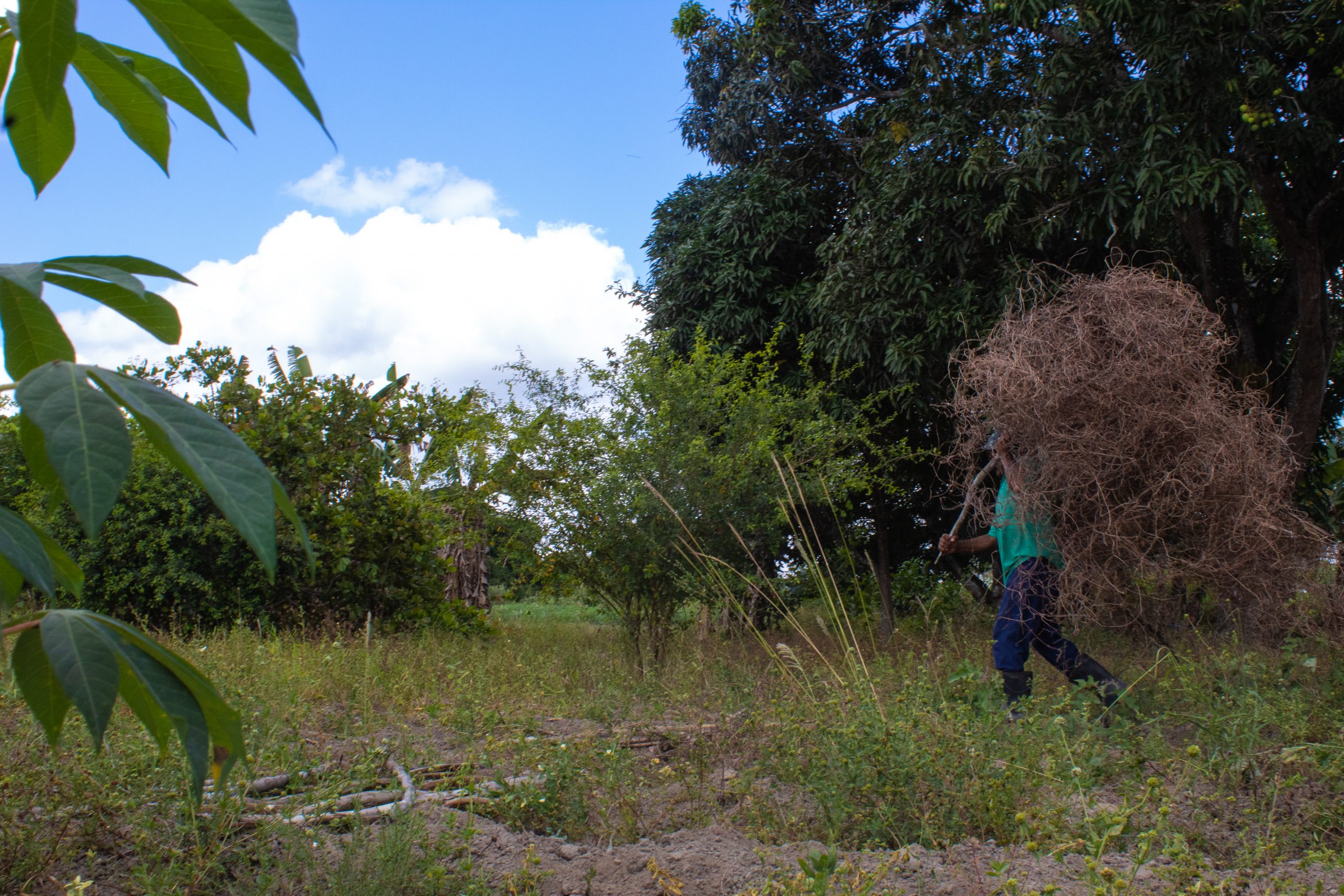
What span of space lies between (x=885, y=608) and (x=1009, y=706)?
6.64 meters

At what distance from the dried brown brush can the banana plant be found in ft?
14.3

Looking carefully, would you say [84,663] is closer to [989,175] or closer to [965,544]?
[965,544]

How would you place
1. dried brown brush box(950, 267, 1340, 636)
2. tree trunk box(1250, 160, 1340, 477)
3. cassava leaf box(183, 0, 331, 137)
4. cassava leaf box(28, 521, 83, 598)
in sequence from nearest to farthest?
cassava leaf box(183, 0, 331, 137), cassava leaf box(28, 521, 83, 598), dried brown brush box(950, 267, 1340, 636), tree trunk box(1250, 160, 1340, 477)

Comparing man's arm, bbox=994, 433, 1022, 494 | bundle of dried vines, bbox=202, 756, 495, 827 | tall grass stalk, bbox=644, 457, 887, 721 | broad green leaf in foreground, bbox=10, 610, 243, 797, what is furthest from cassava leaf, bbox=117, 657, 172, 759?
man's arm, bbox=994, 433, 1022, 494

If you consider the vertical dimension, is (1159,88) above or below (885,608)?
above

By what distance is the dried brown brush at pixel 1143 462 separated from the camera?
4410mm

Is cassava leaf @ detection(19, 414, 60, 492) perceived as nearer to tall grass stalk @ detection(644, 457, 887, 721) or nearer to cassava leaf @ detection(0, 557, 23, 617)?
cassava leaf @ detection(0, 557, 23, 617)

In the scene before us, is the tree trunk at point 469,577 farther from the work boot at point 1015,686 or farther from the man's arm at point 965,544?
the work boot at point 1015,686

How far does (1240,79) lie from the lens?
22.8 feet

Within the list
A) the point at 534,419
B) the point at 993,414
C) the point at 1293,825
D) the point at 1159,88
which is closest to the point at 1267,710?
the point at 1293,825

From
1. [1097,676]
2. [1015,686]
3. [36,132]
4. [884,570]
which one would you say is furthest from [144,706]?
[884,570]

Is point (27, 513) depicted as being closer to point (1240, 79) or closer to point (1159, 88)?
point (1159, 88)

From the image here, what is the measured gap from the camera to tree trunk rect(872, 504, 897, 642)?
1091cm

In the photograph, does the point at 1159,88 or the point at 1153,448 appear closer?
the point at 1153,448
